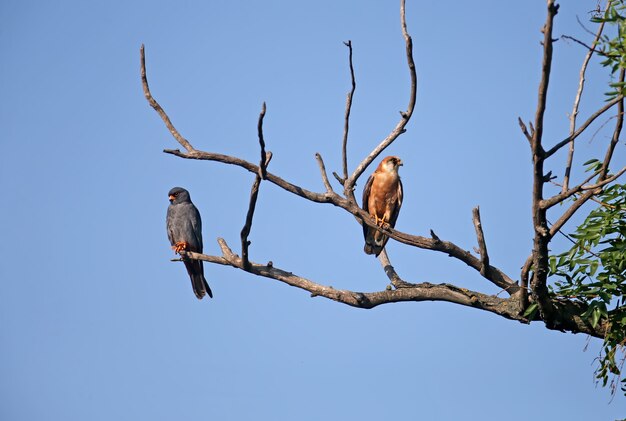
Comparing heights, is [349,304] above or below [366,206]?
below

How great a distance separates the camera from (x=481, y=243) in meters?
3.89

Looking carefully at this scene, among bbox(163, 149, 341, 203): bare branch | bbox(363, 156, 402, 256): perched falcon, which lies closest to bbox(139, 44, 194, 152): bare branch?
bbox(163, 149, 341, 203): bare branch

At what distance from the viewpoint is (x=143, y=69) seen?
4289 mm

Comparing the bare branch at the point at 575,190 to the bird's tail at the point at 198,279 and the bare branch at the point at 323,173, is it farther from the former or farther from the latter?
the bird's tail at the point at 198,279

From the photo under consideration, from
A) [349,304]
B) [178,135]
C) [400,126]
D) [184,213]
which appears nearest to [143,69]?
[178,135]

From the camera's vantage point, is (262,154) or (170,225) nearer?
(262,154)

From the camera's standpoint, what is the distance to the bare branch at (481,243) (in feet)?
12.4

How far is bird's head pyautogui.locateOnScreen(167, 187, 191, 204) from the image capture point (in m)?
8.35

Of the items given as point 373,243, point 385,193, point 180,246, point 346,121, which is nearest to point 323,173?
point 346,121

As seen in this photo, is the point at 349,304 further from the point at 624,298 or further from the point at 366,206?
the point at 366,206

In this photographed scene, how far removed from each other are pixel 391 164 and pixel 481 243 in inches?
132

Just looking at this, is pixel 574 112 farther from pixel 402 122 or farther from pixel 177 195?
pixel 177 195

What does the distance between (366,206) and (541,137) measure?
4.02 metres

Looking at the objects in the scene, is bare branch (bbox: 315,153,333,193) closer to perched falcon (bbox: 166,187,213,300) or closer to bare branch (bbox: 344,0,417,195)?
bare branch (bbox: 344,0,417,195)
